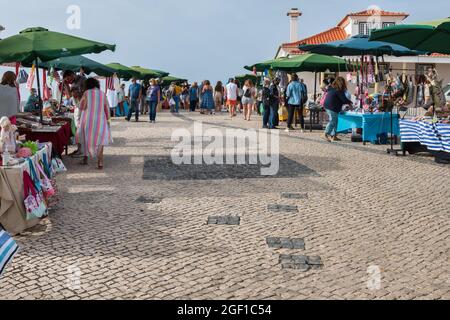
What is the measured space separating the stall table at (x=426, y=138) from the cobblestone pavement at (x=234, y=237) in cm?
95

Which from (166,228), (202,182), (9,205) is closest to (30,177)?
(9,205)

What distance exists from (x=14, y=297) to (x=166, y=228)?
2.04 meters

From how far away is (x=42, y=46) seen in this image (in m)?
8.77

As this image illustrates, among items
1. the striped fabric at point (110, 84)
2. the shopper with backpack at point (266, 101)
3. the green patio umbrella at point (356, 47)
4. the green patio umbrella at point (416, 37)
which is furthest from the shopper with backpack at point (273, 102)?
the green patio umbrella at point (416, 37)

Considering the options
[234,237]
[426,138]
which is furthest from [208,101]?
[234,237]

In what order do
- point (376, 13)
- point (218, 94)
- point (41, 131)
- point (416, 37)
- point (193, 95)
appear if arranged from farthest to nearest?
point (376, 13) → point (193, 95) → point (218, 94) → point (416, 37) → point (41, 131)

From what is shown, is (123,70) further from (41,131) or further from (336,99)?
(41,131)

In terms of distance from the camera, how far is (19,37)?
902cm

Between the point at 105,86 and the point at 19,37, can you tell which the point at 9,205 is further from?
the point at 105,86

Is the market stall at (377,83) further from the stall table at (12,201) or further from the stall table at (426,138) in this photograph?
the stall table at (12,201)

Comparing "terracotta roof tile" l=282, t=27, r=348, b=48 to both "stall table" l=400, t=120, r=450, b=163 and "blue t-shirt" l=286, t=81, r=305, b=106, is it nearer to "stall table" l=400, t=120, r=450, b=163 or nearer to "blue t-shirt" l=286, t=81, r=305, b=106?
"blue t-shirt" l=286, t=81, r=305, b=106

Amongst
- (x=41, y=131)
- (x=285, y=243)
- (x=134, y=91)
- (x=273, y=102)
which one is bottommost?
(x=285, y=243)

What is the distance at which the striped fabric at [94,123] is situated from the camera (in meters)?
9.41

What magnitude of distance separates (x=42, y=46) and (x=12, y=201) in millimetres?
4161
